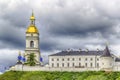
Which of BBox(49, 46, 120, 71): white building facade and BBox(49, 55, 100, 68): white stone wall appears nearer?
BBox(49, 46, 120, 71): white building facade

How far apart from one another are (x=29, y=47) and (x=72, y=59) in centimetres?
1522

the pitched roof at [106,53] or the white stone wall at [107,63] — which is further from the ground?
the pitched roof at [106,53]

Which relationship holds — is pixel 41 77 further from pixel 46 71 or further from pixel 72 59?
pixel 72 59

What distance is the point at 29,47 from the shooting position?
200m

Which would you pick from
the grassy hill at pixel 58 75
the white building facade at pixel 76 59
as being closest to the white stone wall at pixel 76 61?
the white building facade at pixel 76 59

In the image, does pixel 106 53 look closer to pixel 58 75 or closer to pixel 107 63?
pixel 107 63

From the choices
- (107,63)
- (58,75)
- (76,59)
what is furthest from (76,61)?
(107,63)

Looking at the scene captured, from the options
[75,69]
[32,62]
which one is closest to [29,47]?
[32,62]

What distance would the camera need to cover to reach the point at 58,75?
17875cm

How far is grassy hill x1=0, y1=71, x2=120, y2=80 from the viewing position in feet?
561

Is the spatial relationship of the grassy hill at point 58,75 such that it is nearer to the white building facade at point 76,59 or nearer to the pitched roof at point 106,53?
the pitched roof at point 106,53

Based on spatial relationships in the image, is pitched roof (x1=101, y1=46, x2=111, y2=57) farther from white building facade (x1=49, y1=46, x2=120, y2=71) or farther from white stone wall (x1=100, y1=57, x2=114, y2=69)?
white building facade (x1=49, y1=46, x2=120, y2=71)

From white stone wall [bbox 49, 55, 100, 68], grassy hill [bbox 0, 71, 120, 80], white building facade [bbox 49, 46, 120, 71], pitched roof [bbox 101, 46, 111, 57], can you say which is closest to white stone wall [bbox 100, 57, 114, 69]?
pitched roof [bbox 101, 46, 111, 57]

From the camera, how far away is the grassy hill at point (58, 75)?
170938mm
